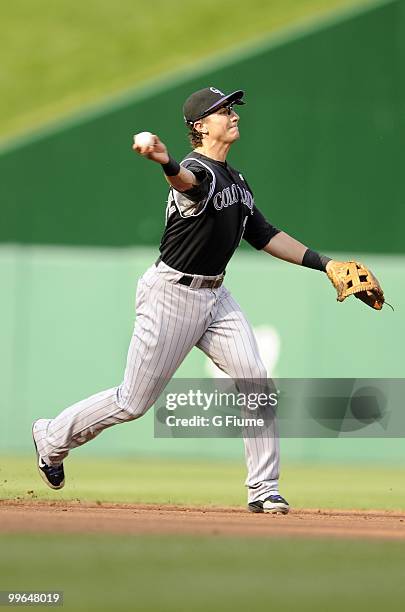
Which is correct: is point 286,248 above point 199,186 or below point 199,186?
below

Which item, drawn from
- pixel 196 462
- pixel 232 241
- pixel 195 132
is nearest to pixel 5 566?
pixel 232 241

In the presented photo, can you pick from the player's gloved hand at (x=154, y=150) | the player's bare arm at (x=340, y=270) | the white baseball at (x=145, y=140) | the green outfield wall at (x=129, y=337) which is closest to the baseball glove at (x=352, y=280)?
the player's bare arm at (x=340, y=270)

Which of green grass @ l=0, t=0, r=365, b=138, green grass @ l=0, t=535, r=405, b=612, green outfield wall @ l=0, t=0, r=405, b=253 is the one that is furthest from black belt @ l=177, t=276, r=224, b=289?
green grass @ l=0, t=0, r=365, b=138

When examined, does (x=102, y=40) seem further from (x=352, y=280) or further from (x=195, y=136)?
(x=352, y=280)

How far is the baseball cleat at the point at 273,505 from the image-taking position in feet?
18.1

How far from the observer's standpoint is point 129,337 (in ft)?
32.3

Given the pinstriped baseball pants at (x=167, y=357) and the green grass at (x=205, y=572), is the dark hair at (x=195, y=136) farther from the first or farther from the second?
the green grass at (x=205, y=572)

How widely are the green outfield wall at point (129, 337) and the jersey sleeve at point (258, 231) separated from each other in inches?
157

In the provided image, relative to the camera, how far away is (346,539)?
4.90 metres

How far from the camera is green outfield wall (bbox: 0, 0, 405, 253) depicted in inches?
407

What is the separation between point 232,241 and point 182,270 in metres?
0.27

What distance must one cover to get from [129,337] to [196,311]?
14.9ft

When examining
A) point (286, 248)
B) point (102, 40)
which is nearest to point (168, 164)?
point (286, 248)

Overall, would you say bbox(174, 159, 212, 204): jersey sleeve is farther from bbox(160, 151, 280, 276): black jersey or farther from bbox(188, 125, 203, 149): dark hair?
bbox(188, 125, 203, 149): dark hair
